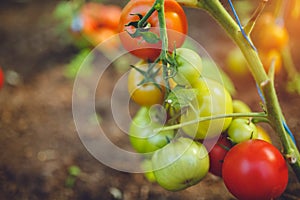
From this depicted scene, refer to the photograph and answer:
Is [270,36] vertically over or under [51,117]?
over

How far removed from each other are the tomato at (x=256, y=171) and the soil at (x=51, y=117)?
29 centimetres

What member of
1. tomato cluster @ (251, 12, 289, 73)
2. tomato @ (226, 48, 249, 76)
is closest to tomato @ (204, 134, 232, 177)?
tomato cluster @ (251, 12, 289, 73)

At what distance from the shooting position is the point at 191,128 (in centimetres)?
100

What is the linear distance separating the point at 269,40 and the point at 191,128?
0.65m

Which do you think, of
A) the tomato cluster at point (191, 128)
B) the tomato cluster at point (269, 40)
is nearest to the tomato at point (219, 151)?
the tomato cluster at point (191, 128)

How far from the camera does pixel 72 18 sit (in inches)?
76.2

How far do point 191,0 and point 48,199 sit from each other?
28.9 inches

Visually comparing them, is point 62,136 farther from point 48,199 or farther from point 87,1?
point 87,1

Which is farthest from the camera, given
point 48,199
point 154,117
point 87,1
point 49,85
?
point 87,1

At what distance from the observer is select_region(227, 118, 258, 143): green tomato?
1.02 metres

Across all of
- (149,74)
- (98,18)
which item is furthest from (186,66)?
(98,18)

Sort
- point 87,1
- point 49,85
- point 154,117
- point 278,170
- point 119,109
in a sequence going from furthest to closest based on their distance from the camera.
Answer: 1. point 87,1
2. point 49,85
3. point 119,109
4. point 154,117
5. point 278,170

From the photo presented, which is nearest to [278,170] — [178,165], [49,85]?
[178,165]

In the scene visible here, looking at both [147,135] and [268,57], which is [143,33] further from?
[268,57]
